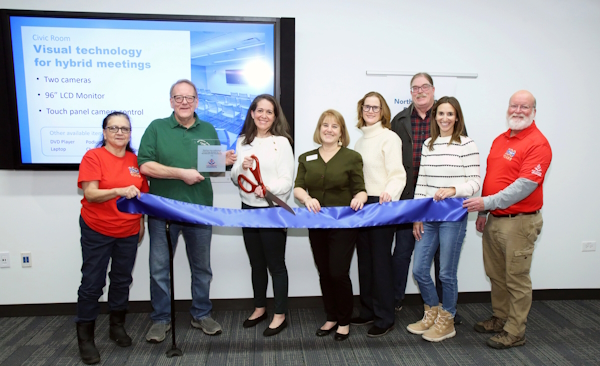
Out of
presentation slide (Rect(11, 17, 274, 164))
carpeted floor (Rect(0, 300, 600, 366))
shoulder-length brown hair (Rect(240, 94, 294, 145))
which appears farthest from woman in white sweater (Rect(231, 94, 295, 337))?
presentation slide (Rect(11, 17, 274, 164))

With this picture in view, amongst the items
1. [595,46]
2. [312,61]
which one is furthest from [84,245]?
[595,46]

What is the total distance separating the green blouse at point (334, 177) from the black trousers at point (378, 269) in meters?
0.19

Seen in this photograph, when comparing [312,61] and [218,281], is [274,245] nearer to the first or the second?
[218,281]

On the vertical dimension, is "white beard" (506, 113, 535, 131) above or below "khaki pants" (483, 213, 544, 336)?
above

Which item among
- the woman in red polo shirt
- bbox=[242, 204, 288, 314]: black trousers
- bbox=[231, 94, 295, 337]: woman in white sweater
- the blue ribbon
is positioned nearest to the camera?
the woman in red polo shirt

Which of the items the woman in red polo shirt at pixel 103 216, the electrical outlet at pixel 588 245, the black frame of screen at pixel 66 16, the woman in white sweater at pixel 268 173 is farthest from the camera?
the electrical outlet at pixel 588 245

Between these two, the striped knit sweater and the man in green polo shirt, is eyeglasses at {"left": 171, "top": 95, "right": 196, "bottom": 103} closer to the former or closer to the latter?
the man in green polo shirt

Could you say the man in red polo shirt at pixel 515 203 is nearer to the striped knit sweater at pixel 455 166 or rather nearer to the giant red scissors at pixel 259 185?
the striped knit sweater at pixel 455 166

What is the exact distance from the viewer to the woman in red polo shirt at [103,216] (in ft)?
7.80

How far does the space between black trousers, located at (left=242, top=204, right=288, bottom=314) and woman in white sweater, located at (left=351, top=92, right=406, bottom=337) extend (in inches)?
22.2

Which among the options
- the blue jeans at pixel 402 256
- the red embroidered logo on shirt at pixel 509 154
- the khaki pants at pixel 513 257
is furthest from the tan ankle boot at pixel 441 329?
the red embroidered logo on shirt at pixel 509 154

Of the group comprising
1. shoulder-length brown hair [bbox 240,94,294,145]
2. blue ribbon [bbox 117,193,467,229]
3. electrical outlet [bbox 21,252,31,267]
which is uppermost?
shoulder-length brown hair [bbox 240,94,294,145]

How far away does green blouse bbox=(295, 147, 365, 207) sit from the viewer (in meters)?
2.49

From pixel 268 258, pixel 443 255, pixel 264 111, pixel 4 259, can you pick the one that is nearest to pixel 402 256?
pixel 443 255
